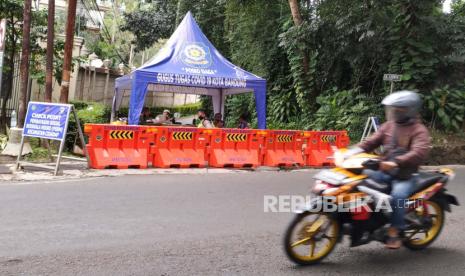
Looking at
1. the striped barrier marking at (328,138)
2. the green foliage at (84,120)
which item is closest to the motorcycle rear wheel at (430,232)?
the striped barrier marking at (328,138)

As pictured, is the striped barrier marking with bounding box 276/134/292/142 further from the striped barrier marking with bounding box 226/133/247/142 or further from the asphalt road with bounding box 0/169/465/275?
the asphalt road with bounding box 0/169/465/275

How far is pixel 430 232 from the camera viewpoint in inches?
213

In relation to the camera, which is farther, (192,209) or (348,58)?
(348,58)

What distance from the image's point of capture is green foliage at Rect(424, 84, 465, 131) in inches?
599

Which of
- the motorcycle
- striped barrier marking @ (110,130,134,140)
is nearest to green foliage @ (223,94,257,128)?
striped barrier marking @ (110,130,134,140)

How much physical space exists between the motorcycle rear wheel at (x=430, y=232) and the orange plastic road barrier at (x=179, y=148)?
6891 millimetres

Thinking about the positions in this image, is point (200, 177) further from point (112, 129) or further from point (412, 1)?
point (412, 1)

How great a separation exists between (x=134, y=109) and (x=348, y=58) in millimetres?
8640

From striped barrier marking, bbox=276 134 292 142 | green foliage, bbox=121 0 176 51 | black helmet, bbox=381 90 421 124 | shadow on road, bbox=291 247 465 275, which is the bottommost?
shadow on road, bbox=291 247 465 275

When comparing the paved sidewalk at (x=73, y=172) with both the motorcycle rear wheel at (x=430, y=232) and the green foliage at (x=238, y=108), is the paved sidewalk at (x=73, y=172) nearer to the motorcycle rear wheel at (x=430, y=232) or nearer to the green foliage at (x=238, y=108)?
the motorcycle rear wheel at (x=430, y=232)

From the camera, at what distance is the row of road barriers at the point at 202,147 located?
35.7ft

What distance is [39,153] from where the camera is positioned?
11500 millimetres

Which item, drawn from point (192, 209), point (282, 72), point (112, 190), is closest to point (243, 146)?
point (112, 190)

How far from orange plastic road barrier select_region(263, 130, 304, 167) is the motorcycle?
24.5 feet
